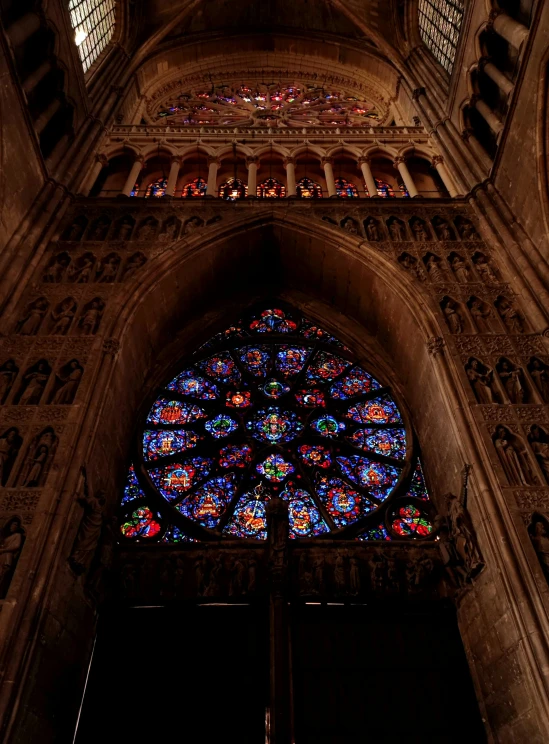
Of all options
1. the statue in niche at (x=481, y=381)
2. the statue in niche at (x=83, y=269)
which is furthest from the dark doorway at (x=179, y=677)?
the statue in niche at (x=83, y=269)

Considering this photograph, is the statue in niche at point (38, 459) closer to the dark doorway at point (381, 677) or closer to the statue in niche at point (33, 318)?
the statue in niche at point (33, 318)

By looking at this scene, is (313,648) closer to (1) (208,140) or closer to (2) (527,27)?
(2) (527,27)

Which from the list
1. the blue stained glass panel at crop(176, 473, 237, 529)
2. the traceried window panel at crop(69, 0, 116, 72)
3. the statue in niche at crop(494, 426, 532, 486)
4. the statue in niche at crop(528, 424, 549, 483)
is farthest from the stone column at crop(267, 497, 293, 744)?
the traceried window panel at crop(69, 0, 116, 72)

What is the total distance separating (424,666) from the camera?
6082mm

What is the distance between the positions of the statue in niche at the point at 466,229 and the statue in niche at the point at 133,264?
543 centimetres

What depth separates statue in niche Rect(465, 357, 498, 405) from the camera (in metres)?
6.98

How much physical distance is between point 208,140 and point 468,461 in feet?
31.0

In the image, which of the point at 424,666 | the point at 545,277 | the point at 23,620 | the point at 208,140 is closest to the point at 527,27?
the point at 545,277

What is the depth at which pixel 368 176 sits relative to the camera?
38.0ft

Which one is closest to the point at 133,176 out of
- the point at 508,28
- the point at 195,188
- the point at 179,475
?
the point at 195,188

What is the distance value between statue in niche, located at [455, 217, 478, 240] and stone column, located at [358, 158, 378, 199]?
5.78 ft

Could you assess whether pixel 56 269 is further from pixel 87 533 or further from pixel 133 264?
pixel 87 533

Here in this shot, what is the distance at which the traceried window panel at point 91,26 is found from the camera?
12.4 m

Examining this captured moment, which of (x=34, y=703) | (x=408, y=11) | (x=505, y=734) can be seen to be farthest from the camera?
(x=408, y=11)
